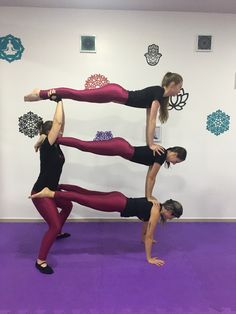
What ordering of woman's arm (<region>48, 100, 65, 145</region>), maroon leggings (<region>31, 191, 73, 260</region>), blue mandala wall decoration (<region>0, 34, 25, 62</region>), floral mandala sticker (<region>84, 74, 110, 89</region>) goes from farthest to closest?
floral mandala sticker (<region>84, 74, 110, 89</region>) < blue mandala wall decoration (<region>0, 34, 25, 62</region>) < maroon leggings (<region>31, 191, 73, 260</region>) < woman's arm (<region>48, 100, 65, 145</region>)

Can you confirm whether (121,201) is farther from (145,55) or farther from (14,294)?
(145,55)

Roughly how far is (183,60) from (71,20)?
1.54 metres

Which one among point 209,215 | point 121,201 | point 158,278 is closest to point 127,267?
point 158,278

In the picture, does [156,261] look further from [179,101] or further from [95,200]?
[179,101]

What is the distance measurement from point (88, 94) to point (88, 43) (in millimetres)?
1379

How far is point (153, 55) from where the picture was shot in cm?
433

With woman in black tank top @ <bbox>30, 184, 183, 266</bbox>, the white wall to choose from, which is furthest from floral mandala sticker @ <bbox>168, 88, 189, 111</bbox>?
woman in black tank top @ <bbox>30, 184, 183, 266</bbox>

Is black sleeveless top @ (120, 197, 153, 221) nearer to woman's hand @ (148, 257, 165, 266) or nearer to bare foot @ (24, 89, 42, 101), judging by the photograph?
woman's hand @ (148, 257, 165, 266)

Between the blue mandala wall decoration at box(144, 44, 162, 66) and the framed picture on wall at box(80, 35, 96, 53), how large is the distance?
2.26ft

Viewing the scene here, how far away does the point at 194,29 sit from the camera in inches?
170

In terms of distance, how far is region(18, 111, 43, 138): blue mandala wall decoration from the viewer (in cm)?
436

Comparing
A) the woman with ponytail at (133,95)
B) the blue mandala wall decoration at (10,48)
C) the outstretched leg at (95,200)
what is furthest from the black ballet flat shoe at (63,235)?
the blue mandala wall decoration at (10,48)

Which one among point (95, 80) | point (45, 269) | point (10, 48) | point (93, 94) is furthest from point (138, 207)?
point (10, 48)

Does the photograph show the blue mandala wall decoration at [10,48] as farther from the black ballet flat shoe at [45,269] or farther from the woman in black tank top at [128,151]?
the black ballet flat shoe at [45,269]
